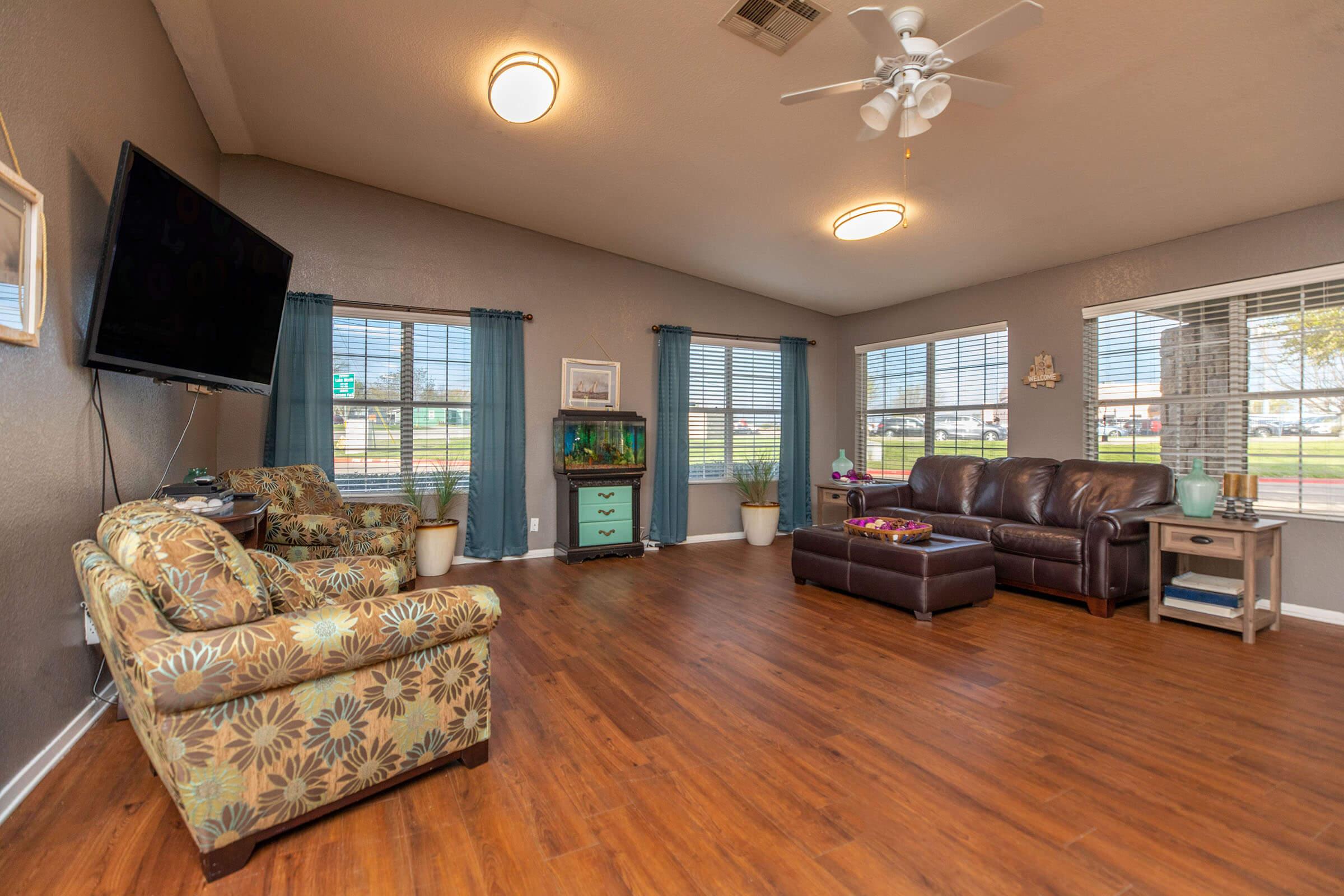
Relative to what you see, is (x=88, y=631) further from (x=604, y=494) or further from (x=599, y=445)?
(x=599, y=445)

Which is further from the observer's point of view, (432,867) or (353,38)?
(353,38)

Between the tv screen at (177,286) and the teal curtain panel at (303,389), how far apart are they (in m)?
1.30

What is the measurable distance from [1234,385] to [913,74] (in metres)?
3.37

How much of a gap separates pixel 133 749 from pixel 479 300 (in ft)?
12.9

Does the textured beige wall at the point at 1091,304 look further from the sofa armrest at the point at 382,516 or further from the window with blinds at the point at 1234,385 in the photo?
the sofa armrest at the point at 382,516

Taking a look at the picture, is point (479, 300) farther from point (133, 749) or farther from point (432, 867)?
point (432, 867)

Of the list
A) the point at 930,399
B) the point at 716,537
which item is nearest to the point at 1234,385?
the point at 930,399

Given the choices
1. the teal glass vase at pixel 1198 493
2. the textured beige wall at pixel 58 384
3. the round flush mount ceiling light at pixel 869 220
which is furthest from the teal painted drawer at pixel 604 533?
the teal glass vase at pixel 1198 493

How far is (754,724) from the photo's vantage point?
2.29 meters

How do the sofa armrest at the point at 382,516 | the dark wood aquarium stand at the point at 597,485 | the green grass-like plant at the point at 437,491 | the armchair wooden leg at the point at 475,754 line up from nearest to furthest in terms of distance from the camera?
the armchair wooden leg at the point at 475,754 < the sofa armrest at the point at 382,516 < the green grass-like plant at the point at 437,491 < the dark wood aquarium stand at the point at 597,485

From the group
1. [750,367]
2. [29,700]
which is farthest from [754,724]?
[750,367]

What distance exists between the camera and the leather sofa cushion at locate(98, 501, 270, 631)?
1443 millimetres

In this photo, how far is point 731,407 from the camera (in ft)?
21.7

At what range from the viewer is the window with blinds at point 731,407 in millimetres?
6453
